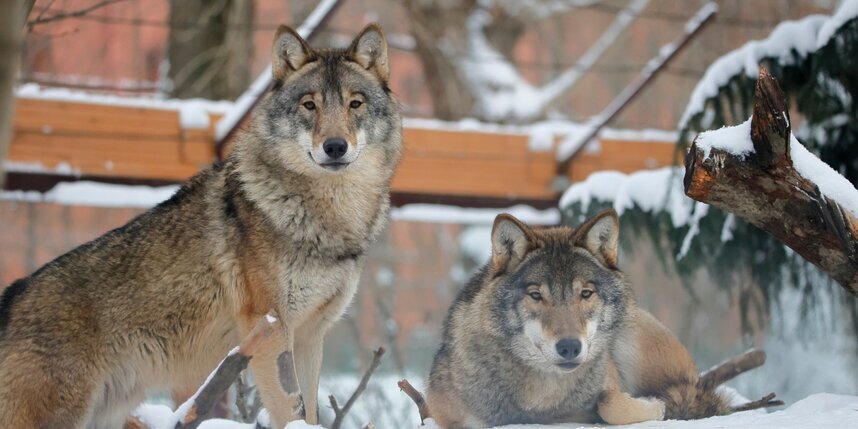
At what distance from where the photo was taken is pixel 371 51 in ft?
16.8

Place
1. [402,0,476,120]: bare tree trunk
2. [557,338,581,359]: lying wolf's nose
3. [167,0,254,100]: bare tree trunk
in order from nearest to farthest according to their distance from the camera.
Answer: [557,338,581,359]: lying wolf's nose → [167,0,254,100]: bare tree trunk → [402,0,476,120]: bare tree trunk

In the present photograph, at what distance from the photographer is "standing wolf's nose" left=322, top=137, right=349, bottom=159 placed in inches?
183

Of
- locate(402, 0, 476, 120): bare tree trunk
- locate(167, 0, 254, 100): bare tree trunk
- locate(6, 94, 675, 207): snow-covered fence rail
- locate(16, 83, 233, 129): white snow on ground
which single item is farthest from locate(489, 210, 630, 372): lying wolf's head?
locate(402, 0, 476, 120): bare tree trunk

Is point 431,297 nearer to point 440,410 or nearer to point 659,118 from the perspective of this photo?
point 659,118

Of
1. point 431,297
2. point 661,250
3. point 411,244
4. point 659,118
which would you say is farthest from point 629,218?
point 411,244

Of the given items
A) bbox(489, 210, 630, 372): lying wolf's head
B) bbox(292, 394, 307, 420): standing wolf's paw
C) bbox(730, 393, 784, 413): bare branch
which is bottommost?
bbox(730, 393, 784, 413): bare branch

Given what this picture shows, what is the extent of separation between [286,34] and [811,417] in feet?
9.81

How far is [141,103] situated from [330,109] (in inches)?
123

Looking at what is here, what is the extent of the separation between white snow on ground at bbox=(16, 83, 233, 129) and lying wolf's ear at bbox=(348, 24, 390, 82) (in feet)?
9.25

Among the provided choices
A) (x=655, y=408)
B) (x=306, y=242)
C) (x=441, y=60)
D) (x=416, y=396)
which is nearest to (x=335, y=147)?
(x=306, y=242)

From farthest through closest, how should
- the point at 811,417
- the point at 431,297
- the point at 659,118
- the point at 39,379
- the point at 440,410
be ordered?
the point at 431,297 < the point at 659,118 < the point at 440,410 < the point at 39,379 < the point at 811,417

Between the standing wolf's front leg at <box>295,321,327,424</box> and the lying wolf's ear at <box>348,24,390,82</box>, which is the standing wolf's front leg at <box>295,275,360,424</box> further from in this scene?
the lying wolf's ear at <box>348,24,390,82</box>

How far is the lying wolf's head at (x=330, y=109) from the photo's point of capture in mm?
4738

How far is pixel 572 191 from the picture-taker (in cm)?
706
